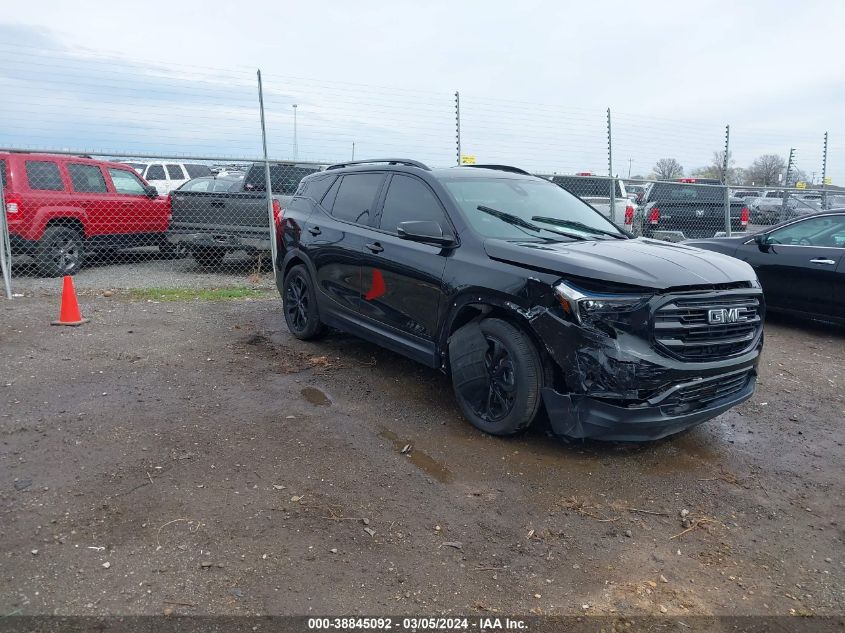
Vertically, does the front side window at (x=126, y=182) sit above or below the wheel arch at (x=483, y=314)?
above

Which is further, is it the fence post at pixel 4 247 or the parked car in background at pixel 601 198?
the parked car in background at pixel 601 198

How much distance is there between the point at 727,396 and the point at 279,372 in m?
3.51

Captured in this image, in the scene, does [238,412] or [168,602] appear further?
[238,412]

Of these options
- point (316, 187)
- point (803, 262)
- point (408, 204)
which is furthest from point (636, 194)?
point (408, 204)

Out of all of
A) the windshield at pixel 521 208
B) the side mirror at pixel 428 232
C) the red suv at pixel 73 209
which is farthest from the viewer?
the red suv at pixel 73 209

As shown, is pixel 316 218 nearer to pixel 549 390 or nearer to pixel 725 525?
pixel 549 390

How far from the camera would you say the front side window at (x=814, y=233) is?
7637 mm

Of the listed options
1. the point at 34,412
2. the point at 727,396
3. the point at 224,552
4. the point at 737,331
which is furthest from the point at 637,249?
the point at 34,412

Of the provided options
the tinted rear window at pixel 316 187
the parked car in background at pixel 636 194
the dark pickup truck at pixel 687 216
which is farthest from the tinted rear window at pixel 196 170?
the tinted rear window at pixel 316 187

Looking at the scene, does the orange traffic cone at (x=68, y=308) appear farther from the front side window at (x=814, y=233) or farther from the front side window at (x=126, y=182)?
the front side window at (x=814, y=233)

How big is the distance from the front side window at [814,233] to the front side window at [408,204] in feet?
16.3

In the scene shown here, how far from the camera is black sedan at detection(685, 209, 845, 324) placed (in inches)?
294

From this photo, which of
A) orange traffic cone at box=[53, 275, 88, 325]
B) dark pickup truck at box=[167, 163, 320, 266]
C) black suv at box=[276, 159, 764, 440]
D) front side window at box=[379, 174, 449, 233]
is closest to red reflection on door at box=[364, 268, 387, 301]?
black suv at box=[276, 159, 764, 440]

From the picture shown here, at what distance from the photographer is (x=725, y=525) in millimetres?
3547
